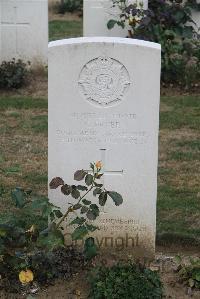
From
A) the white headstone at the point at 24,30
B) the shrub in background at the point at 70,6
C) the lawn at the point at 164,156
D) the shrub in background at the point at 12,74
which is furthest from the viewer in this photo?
the shrub in background at the point at 70,6

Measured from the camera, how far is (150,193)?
5219 mm

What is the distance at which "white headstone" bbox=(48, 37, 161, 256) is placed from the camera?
5.00 metres

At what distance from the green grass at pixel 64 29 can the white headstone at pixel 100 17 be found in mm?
3085

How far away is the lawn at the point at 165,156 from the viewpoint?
6.19 m

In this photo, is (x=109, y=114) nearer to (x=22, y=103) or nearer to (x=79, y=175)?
(x=79, y=175)

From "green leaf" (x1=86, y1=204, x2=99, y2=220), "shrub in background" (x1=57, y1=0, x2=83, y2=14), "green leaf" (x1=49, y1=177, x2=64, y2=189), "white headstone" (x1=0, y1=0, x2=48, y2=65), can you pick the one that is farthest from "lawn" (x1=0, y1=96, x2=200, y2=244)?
"shrub in background" (x1=57, y1=0, x2=83, y2=14)

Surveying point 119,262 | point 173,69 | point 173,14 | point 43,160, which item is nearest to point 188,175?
point 43,160

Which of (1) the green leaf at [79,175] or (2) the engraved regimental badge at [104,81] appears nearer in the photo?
(1) the green leaf at [79,175]

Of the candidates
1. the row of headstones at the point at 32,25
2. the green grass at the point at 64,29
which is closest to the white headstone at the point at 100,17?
the row of headstones at the point at 32,25

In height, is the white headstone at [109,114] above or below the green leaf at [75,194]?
above

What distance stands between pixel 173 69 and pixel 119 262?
552cm

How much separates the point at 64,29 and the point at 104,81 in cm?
979

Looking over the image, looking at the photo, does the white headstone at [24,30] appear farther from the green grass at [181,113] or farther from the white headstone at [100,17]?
the green grass at [181,113]

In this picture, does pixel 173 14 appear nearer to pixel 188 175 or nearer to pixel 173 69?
pixel 173 69
